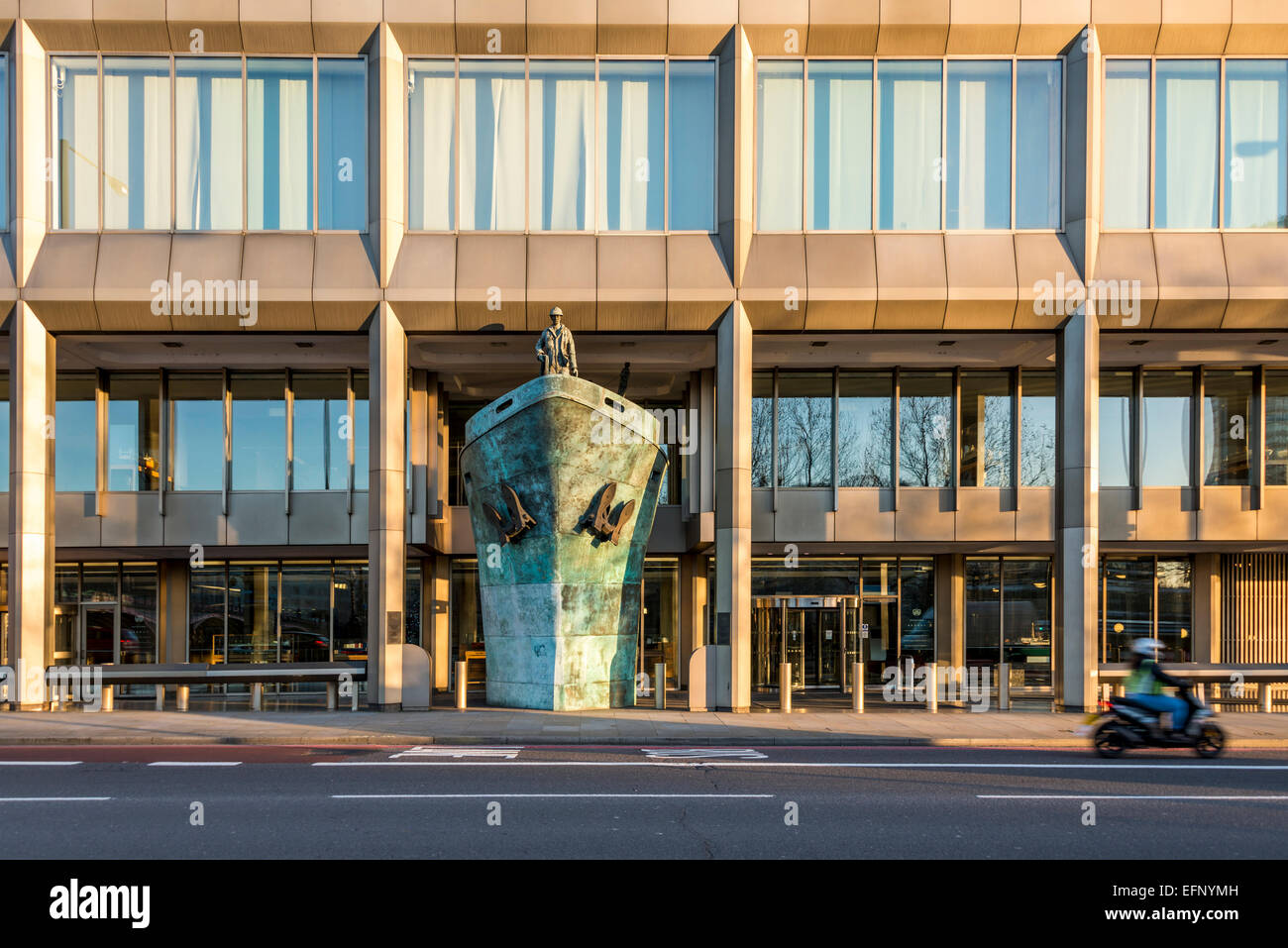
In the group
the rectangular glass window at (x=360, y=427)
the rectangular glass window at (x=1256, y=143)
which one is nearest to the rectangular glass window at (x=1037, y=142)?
the rectangular glass window at (x=1256, y=143)

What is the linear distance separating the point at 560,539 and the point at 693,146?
8.20 meters

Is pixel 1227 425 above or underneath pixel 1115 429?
above

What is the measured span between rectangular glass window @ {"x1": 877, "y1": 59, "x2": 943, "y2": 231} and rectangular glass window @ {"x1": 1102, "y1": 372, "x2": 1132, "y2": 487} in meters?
8.65

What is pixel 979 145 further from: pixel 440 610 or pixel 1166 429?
pixel 440 610

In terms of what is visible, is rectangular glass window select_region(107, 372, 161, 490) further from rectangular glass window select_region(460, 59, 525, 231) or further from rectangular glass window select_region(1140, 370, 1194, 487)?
rectangular glass window select_region(1140, 370, 1194, 487)

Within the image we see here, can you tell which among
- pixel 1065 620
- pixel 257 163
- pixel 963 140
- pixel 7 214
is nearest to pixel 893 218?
pixel 963 140

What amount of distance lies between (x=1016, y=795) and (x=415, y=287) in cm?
1396

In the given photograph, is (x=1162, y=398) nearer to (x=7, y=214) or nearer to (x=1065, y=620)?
(x=1065, y=620)

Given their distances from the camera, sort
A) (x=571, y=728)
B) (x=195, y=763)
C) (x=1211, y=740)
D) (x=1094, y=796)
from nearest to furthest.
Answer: (x=1094, y=796) → (x=195, y=763) → (x=1211, y=740) → (x=571, y=728)

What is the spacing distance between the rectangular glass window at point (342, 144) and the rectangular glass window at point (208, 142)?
5.37ft

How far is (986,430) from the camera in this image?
83.4 feet

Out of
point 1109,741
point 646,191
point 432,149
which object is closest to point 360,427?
point 432,149

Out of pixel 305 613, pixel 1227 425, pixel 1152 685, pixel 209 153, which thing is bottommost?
pixel 305 613
